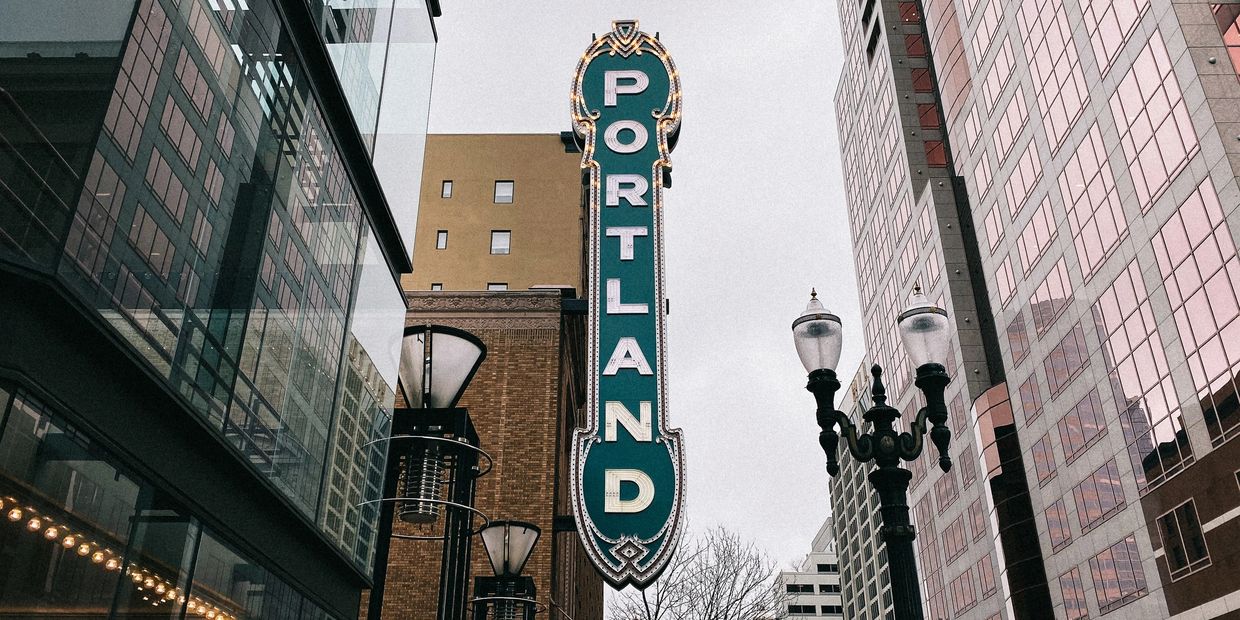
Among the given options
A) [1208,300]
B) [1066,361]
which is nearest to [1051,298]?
[1066,361]

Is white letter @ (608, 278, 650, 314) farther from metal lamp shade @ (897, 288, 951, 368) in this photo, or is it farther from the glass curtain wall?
metal lamp shade @ (897, 288, 951, 368)

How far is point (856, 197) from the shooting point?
85875 millimetres

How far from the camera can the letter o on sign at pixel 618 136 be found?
22372 mm

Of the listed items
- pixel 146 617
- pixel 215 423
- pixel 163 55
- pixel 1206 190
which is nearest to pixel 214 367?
pixel 215 423

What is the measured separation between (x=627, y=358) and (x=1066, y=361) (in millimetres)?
35180

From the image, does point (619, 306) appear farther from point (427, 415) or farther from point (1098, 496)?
point (1098, 496)

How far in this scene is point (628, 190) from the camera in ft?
70.6

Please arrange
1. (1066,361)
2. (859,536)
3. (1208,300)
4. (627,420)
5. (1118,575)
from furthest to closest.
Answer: (859,536) → (1066,361) → (1118,575) → (1208,300) → (627,420)

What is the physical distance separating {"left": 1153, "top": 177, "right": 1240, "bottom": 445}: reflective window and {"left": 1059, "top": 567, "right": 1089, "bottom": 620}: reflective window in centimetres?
1195

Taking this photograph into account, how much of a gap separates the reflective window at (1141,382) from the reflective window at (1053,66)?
31.7 feet

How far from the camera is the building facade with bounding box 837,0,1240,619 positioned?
3431 cm

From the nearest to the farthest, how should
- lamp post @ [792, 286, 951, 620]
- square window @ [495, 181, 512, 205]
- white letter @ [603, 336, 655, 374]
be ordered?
1. lamp post @ [792, 286, 951, 620]
2. white letter @ [603, 336, 655, 374]
3. square window @ [495, 181, 512, 205]

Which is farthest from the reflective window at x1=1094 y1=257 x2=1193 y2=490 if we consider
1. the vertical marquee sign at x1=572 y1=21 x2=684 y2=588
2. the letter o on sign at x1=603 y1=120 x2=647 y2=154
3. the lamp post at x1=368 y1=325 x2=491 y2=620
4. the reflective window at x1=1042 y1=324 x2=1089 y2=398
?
the lamp post at x1=368 y1=325 x2=491 y2=620

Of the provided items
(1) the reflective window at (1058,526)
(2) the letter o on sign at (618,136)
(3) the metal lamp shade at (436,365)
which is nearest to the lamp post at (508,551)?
(3) the metal lamp shade at (436,365)
